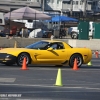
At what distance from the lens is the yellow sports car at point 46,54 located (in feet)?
71.2

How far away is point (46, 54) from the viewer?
2216 centimetres

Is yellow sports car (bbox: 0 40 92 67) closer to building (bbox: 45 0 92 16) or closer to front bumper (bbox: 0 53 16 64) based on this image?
front bumper (bbox: 0 53 16 64)

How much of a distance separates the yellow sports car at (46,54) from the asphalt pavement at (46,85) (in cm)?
51

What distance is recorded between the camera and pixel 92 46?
3844 centimetres

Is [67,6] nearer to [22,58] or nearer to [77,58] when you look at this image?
[77,58]


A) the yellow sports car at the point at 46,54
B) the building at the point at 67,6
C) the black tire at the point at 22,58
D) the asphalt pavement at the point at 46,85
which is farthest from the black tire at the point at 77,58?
the building at the point at 67,6

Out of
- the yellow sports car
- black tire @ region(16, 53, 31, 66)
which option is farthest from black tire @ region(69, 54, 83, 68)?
black tire @ region(16, 53, 31, 66)

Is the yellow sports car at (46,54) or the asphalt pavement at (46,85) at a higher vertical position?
the yellow sports car at (46,54)

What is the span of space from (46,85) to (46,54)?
686 centimetres

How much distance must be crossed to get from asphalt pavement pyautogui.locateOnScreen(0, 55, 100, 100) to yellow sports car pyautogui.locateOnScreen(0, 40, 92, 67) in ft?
1.67

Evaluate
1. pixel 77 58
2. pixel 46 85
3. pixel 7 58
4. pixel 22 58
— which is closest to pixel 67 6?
pixel 77 58

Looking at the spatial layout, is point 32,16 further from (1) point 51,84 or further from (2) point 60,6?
(2) point 60,6

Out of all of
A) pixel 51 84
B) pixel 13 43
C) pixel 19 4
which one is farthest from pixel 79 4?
pixel 51 84

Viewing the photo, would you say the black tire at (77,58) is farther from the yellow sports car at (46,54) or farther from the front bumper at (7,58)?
the front bumper at (7,58)
